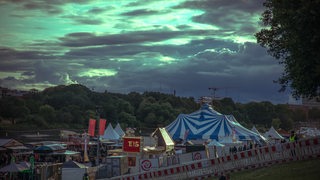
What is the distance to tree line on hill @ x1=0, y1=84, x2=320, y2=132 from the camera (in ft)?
329

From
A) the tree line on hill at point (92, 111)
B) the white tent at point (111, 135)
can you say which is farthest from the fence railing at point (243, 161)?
the white tent at point (111, 135)

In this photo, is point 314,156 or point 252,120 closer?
point 314,156

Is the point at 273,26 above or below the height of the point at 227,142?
above

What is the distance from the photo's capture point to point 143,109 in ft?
444

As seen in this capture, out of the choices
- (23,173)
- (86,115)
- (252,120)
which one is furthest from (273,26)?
(252,120)

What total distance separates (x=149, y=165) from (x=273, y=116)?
162m

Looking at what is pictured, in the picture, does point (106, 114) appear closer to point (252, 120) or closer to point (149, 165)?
point (252, 120)

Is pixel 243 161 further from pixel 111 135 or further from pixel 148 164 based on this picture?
pixel 111 135

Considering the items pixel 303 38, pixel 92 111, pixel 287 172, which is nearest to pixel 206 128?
pixel 287 172

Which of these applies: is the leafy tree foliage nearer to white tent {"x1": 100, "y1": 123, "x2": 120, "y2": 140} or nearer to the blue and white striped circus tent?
the blue and white striped circus tent

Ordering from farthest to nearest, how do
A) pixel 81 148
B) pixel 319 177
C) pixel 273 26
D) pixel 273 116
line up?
pixel 273 116, pixel 81 148, pixel 273 26, pixel 319 177

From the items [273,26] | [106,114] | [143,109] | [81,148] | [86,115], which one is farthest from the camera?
[143,109]

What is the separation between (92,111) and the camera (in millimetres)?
119125

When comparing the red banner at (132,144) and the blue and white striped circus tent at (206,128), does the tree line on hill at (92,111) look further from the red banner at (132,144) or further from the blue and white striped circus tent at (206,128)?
the red banner at (132,144)
